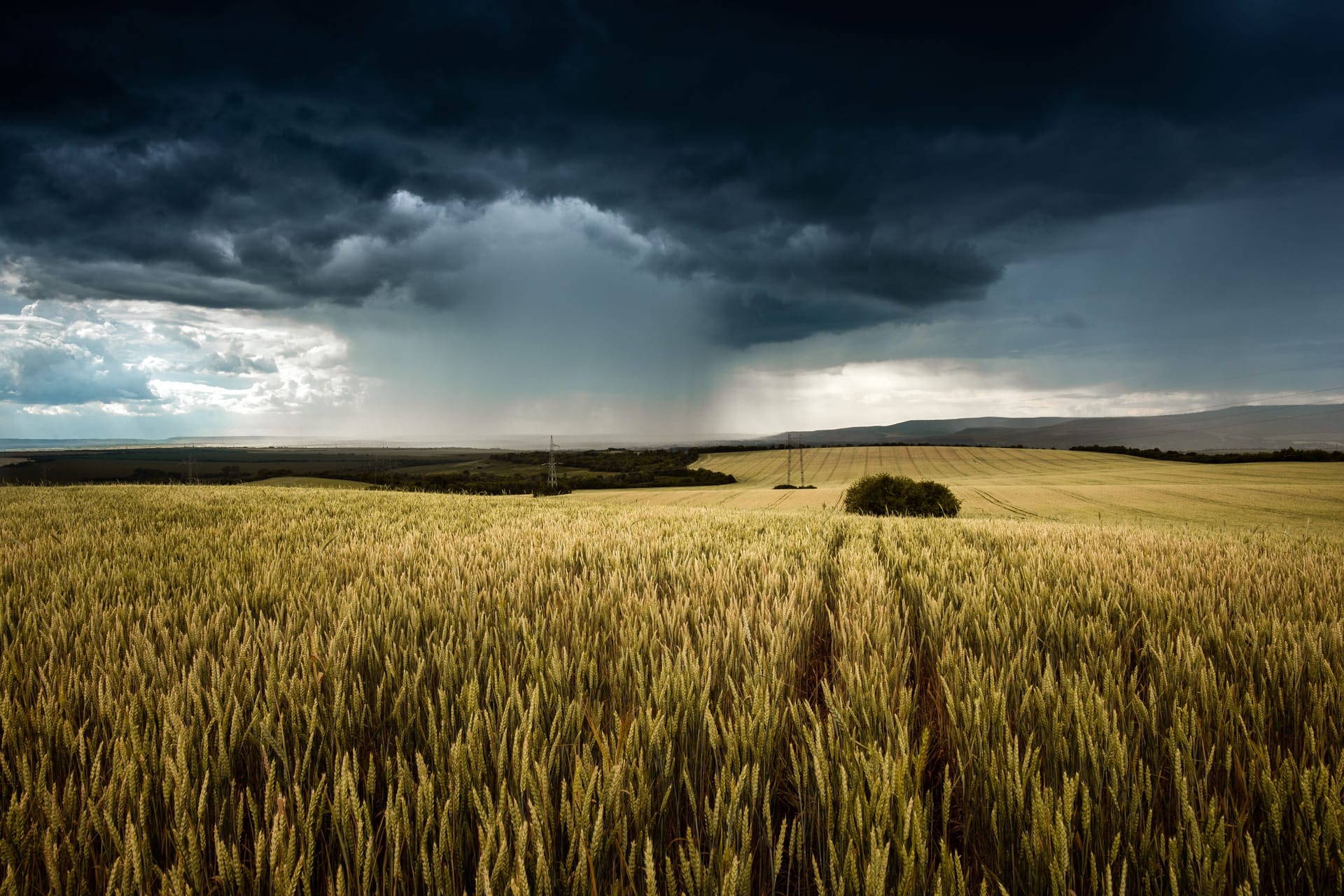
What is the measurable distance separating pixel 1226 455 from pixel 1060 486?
60892 millimetres

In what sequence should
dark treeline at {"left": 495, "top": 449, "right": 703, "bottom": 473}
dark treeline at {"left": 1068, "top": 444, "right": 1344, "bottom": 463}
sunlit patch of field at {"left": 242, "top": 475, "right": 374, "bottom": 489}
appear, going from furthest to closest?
1. dark treeline at {"left": 495, "top": 449, "right": 703, "bottom": 473}
2. dark treeline at {"left": 1068, "top": 444, "right": 1344, "bottom": 463}
3. sunlit patch of field at {"left": 242, "top": 475, "right": 374, "bottom": 489}

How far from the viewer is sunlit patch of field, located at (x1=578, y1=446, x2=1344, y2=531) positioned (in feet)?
98.8

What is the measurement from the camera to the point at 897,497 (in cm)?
3095

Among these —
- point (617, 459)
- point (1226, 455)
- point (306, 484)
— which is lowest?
point (1226, 455)

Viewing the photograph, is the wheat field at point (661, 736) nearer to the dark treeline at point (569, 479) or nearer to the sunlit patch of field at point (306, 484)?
the sunlit patch of field at point (306, 484)

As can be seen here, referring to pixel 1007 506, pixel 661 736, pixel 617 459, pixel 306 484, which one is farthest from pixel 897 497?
pixel 617 459

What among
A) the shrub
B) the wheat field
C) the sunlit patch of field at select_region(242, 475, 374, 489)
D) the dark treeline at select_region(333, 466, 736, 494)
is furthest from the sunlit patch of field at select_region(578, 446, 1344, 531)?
the wheat field

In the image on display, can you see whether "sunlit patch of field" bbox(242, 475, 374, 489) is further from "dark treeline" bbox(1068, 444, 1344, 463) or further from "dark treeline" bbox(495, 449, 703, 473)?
"dark treeline" bbox(1068, 444, 1344, 463)

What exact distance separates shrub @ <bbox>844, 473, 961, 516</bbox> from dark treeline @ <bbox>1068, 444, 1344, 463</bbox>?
74.7 m

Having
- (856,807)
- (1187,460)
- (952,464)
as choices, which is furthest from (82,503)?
(1187,460)

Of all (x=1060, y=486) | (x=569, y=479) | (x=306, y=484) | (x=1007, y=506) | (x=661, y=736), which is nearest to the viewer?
(x=661, y=736)

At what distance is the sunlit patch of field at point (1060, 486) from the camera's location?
1186 inches

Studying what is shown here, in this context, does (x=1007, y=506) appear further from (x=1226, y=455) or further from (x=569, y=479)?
(x=1226, y=455)

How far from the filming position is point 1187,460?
3147 inches
